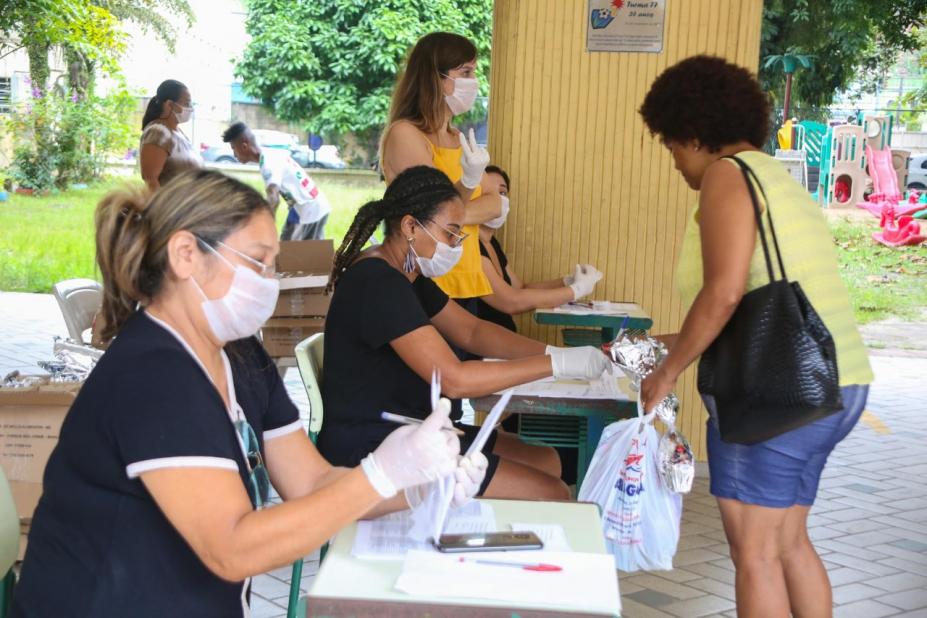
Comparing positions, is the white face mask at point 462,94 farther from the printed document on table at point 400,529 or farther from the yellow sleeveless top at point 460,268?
the printed document on table at point 400,529

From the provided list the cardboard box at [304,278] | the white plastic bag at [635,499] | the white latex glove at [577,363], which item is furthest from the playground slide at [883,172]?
the white plastic bag at [635,499]

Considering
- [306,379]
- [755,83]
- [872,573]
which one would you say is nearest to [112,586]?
[306,379]

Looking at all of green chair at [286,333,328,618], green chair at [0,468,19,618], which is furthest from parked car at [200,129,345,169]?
green chair at [0,468,19,618]

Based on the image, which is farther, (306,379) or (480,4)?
(480,4)

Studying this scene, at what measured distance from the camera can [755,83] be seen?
2.37 meters

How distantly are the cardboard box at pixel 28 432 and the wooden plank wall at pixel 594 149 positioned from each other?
2.24 m

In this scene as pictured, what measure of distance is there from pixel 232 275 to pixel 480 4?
1121 cm

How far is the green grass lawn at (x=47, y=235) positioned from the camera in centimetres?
1000

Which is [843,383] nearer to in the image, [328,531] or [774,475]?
[774,475]

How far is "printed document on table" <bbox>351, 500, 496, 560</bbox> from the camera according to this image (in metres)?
1.53

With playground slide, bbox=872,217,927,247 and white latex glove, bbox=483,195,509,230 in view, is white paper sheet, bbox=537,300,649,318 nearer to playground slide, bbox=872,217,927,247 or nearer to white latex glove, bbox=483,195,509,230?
white latex glove, bbox=483,195,509,230

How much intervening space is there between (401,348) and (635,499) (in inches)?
24.5

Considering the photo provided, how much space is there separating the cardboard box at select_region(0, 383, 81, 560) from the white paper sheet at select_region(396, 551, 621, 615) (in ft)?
5.43

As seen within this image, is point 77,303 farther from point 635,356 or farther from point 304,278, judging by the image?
point 635,356
